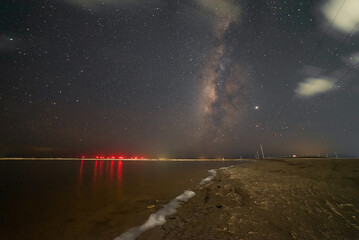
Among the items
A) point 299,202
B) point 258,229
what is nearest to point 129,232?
point 258,229

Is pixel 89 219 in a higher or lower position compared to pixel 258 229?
lower

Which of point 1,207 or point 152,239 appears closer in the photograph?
point 152,239

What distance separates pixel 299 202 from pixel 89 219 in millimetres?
9281

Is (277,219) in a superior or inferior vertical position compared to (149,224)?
superior

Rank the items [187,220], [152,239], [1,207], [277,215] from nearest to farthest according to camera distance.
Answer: [152,239], [277,215], [187,220], [1,207]

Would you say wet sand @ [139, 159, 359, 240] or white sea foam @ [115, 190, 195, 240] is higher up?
wet sand @ [139, 159, 359, 240]

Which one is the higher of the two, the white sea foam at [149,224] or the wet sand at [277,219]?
the wet sand at [277,219]

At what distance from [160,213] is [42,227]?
4.92 meters

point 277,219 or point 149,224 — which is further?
point 149,224

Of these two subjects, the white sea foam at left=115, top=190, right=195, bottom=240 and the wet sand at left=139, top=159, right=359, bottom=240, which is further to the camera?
the white sea foam at left=115, top=190, right=195, bottom=240

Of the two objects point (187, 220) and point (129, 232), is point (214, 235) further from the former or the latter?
point (129, 232)

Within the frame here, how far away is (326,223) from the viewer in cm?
505

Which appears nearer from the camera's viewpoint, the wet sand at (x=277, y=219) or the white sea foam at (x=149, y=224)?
the wet sand at (x=277, y=219)

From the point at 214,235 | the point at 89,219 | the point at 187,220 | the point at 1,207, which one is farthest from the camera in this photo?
the point at 1,207
